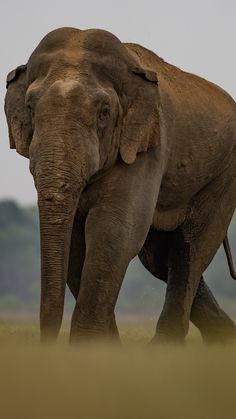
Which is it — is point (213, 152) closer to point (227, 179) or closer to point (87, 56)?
point (227, 179)

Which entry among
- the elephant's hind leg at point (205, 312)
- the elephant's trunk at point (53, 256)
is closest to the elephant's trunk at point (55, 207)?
the elephant's trunk at point (53, 256)

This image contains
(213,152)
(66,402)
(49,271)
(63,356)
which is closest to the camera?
(66,402)

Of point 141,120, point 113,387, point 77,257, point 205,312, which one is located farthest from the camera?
point 205,312

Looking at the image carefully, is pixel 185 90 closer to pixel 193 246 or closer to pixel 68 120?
pixel 193 246

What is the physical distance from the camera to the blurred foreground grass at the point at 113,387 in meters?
3.41

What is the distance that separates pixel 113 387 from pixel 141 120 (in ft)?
11.8

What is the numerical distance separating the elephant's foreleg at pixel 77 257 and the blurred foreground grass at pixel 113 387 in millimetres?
2874

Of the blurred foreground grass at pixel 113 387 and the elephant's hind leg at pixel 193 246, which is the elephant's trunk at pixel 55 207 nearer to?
the blurred foreground grass at pixel 113 387

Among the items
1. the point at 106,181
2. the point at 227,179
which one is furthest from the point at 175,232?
the point at 106,181

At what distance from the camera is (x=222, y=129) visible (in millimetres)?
8719

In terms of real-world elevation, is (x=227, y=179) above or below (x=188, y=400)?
below

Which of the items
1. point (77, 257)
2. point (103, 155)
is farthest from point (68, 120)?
point (77, 257)

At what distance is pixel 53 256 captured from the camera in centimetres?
639

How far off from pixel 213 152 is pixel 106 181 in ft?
5.83
